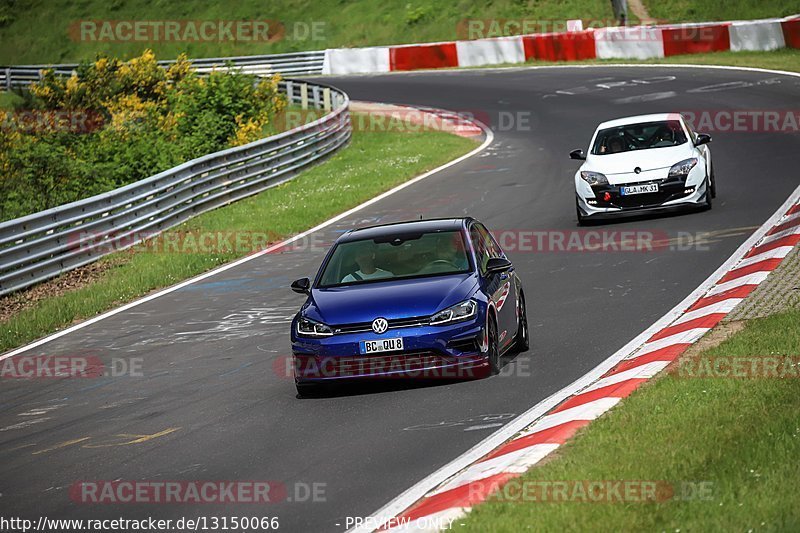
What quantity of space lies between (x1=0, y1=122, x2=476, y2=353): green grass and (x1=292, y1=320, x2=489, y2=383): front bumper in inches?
265

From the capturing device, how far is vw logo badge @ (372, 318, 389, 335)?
426 inches

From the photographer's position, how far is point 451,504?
7.24 metres

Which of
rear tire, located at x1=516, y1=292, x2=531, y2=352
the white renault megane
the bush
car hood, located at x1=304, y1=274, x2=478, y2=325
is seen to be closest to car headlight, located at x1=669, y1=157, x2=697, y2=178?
the white renault megane

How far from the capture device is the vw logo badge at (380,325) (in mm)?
10820

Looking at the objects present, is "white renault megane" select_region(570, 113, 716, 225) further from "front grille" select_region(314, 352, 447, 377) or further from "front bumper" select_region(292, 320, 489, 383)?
"front grille" select_region(314, 352, 447, 377)

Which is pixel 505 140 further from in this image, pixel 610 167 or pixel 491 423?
pixel 491 423

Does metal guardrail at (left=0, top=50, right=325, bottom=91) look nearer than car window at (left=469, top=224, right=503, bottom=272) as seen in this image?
No

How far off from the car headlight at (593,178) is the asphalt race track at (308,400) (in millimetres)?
765

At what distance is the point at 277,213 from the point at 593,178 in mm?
7355

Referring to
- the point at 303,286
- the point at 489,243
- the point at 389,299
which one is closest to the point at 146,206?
the point at 489,243

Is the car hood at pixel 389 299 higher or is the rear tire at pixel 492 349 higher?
the car hood at pixel 389 299

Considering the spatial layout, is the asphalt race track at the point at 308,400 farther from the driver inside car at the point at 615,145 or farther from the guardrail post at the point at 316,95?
the guardrail post at the point at 316,95

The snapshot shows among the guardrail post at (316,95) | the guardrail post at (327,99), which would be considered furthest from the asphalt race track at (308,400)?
the guardrail post at (316,95)

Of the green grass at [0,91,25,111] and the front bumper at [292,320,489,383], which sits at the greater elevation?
the front bumper at [292,320,489,383]
